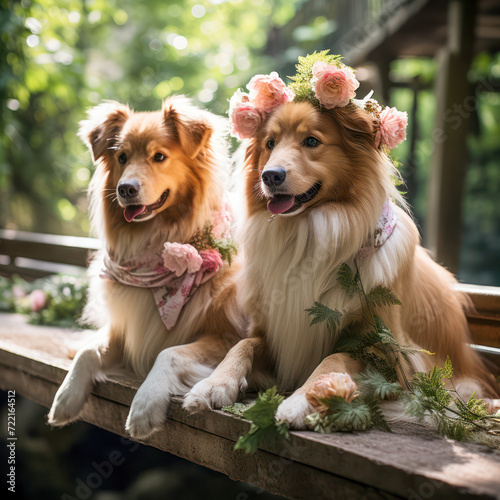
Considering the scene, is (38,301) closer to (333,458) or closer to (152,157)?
(152,157)

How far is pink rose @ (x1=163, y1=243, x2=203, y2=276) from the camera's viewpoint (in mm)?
2150

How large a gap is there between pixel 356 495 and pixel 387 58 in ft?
19.2

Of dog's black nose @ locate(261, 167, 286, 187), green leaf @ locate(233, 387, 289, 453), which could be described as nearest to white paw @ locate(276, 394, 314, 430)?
green leaf @ locate(233, 387, 289, 453)

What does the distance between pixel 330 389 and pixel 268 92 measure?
116cm

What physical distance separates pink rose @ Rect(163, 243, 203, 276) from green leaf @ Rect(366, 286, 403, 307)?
77cm

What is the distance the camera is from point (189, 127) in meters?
2.23

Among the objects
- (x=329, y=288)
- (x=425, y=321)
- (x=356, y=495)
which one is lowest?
(x=356, y=495)

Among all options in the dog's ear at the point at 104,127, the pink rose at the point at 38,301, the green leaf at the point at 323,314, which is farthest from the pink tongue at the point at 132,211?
the pink rose at the point at 38,301

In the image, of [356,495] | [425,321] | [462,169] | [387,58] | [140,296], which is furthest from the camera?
[387,58]

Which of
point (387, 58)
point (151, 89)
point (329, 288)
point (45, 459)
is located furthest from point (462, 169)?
point (151, 89)

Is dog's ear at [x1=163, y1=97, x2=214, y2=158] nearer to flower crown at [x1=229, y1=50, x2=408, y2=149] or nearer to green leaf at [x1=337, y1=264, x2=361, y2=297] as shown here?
flower crown at [x1=229, y1=50, x2=408, y2=149]

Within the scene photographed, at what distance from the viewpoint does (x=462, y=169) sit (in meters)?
4.84

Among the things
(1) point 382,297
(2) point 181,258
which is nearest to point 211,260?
(2) point 181,258

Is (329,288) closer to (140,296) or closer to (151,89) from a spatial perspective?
(140,296)
